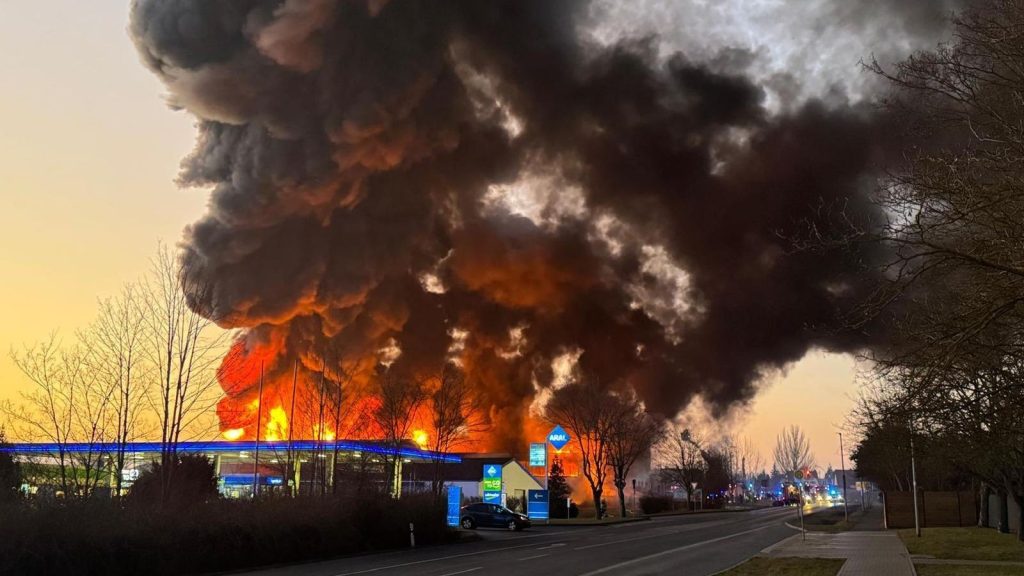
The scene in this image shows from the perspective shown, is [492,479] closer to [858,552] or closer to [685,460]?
[858,552]

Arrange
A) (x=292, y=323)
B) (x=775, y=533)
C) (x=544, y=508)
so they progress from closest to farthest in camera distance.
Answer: (x=775, y=533)
(x=544, y=508)
(x=292, y=323)

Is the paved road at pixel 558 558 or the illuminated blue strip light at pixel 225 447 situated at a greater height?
the illuminated blue strip light at pixel 225 447

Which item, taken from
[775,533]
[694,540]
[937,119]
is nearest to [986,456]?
[694,540]

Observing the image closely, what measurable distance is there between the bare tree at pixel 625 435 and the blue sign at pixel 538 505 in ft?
45.7

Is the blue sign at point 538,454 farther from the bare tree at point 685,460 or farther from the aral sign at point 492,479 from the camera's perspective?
the bare tree at point 685,460

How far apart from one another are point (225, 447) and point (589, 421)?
86.4 feet

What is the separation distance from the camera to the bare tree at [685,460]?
80.1 metres

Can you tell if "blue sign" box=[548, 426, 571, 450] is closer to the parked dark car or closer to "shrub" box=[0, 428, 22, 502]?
the parked dark car

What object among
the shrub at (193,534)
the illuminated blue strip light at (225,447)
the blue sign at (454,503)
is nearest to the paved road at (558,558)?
the shrub at (193,534)

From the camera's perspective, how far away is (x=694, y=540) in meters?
27.9

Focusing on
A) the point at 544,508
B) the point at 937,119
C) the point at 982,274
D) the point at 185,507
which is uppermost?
the point at 937,119

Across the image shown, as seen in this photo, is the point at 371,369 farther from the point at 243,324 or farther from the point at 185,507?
the point at 185,507

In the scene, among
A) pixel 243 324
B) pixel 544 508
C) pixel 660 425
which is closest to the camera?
pixel 544 508

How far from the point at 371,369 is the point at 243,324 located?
11.6m
